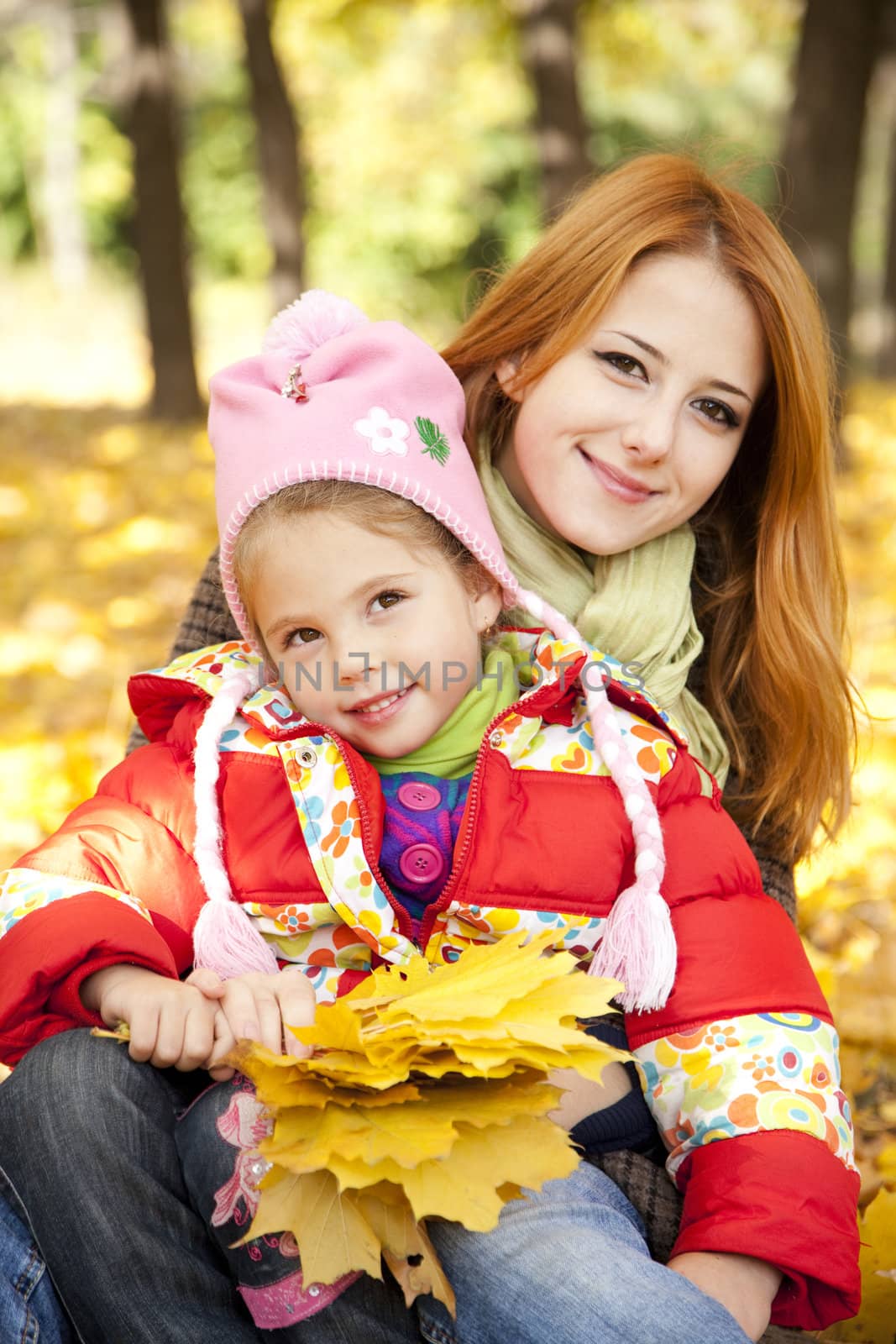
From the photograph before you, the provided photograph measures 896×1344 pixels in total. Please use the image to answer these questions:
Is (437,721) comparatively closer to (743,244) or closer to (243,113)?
(743,244)

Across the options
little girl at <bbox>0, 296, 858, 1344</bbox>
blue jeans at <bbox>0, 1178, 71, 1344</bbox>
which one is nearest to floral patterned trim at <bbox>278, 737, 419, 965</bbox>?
little girl at <bbox>0, 296, 858, 1344</bbox>

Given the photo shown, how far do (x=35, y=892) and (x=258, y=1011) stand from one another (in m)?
0.37

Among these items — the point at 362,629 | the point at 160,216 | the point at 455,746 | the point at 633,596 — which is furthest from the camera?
the point at 160,216

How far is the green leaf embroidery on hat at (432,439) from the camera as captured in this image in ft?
6.58

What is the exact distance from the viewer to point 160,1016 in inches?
63.9

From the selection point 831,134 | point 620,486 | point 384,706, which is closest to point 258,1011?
point 384,706

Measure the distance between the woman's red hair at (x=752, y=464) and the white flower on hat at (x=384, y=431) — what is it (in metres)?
0.38

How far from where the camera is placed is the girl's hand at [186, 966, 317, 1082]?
161 centimetres

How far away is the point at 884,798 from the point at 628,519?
6.31 ft

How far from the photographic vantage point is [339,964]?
1902 millimetres

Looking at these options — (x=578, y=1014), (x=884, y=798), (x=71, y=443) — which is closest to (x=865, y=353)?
(x=71, y=443)

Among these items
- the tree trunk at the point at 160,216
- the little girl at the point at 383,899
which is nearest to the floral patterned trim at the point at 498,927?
the little girl at the point at 383,899

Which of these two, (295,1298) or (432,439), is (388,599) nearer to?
(432,439)

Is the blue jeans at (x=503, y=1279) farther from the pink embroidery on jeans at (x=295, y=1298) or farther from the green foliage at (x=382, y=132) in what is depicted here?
the green foliage at (x=382, y=132)
